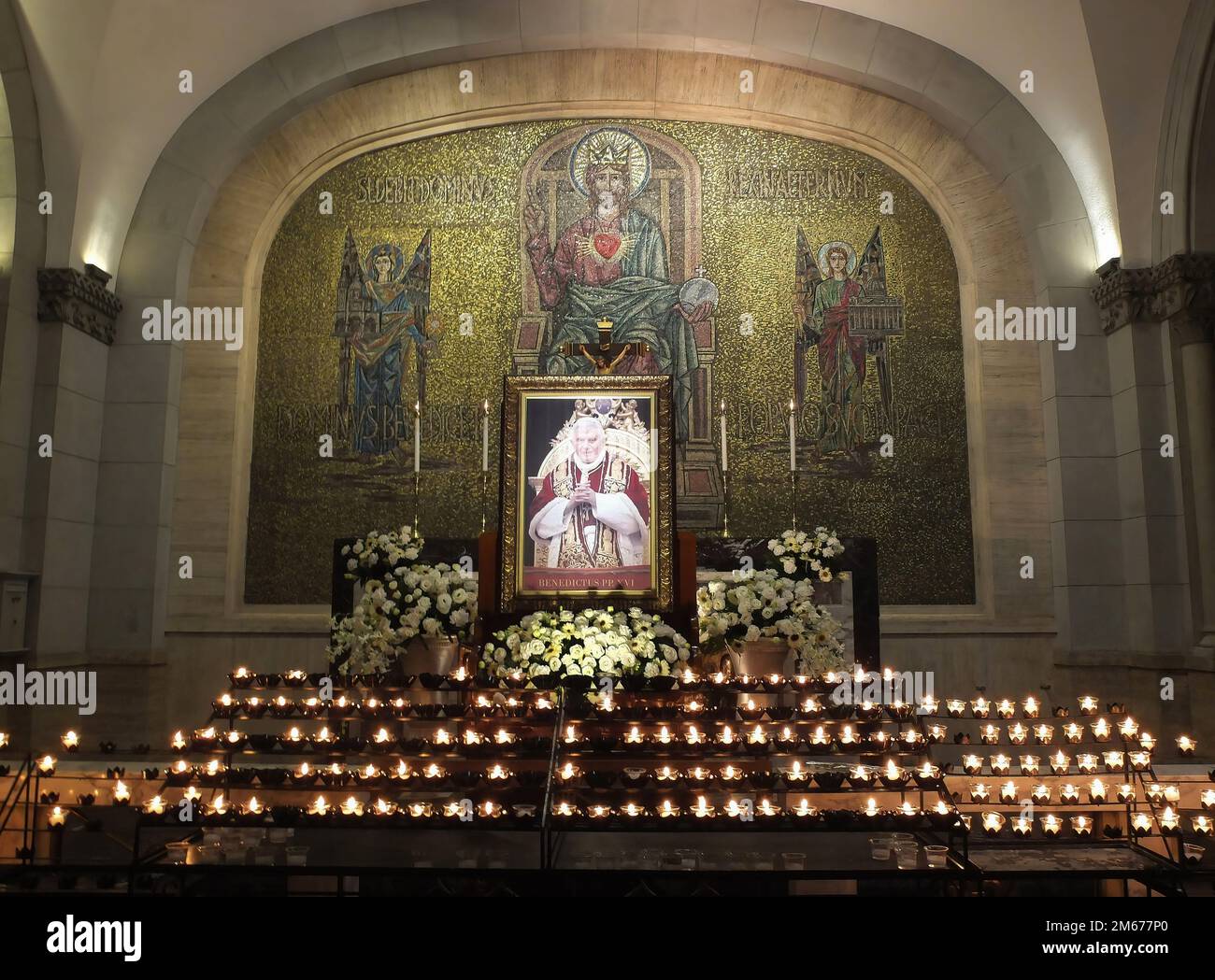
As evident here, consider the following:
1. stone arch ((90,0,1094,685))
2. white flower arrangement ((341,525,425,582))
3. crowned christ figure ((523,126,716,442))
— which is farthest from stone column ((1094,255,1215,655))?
white flower arrangement ((341,525,425,582))

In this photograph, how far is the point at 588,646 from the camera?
7.62m

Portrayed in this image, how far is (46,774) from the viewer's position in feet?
22.4

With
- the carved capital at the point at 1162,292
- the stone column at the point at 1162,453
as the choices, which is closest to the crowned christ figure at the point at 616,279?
the carved capital at the point at 1162,292

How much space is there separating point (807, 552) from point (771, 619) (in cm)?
87

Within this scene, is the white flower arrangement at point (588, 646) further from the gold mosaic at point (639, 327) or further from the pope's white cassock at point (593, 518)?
the gold mosaic at point (639, 327)

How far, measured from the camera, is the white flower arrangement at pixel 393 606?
8.20m

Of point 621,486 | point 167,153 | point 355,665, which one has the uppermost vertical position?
point 167,153

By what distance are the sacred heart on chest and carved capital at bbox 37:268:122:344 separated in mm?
5696

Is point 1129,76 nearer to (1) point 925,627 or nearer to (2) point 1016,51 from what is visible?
(2) point 1016,51

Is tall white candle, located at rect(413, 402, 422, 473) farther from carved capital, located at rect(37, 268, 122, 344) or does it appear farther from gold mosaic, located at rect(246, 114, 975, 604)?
carved capital, located at rect(37, 268, 122, 344)

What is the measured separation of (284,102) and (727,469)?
7.00 m

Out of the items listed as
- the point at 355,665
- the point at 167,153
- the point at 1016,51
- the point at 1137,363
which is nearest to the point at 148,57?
the point at 167,153

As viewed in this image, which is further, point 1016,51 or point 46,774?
point 1016,51

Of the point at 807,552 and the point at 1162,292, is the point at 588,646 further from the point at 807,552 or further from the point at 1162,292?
the point at 1162,292
